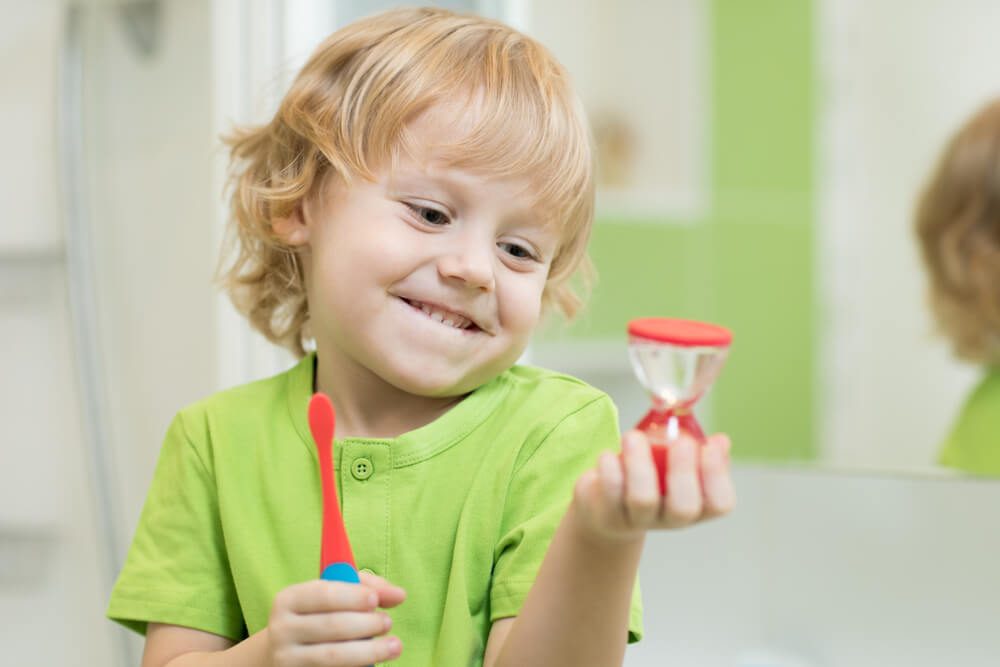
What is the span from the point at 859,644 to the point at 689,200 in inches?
42.1

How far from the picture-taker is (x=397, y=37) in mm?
680

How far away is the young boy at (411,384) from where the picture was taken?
2.03 feet

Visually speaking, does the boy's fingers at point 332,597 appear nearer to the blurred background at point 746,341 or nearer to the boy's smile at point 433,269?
the boy's smile at point 433,269

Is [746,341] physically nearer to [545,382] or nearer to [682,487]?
[545,382]

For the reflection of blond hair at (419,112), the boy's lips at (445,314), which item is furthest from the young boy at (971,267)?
the boy's lips at (445,314)

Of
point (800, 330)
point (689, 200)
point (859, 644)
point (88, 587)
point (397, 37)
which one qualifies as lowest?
point (859, 644)

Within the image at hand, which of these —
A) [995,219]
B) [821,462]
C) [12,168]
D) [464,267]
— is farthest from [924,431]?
[12,168]

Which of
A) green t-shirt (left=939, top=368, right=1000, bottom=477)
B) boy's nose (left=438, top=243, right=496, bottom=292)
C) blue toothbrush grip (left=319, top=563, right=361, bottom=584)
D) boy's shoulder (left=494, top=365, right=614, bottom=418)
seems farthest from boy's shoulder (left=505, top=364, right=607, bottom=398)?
green t-shirt (left=939, top=368, right=1000, bottom=477)

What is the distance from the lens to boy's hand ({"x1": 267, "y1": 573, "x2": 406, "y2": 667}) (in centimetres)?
49

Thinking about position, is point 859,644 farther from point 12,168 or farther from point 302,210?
point 12,168

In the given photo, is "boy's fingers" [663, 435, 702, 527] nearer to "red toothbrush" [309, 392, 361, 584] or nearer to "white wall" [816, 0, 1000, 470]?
"red toothbrush" [309, 392, 361, 584]

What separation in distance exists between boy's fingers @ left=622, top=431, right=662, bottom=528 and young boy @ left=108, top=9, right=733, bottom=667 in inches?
5.4

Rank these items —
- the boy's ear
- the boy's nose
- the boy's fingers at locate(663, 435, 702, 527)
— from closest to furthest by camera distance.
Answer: the boy's fingers at locate(663, 435, 702, 527)
the boy's nose
the boy's ear

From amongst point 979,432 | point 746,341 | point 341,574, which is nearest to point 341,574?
point 341,574
